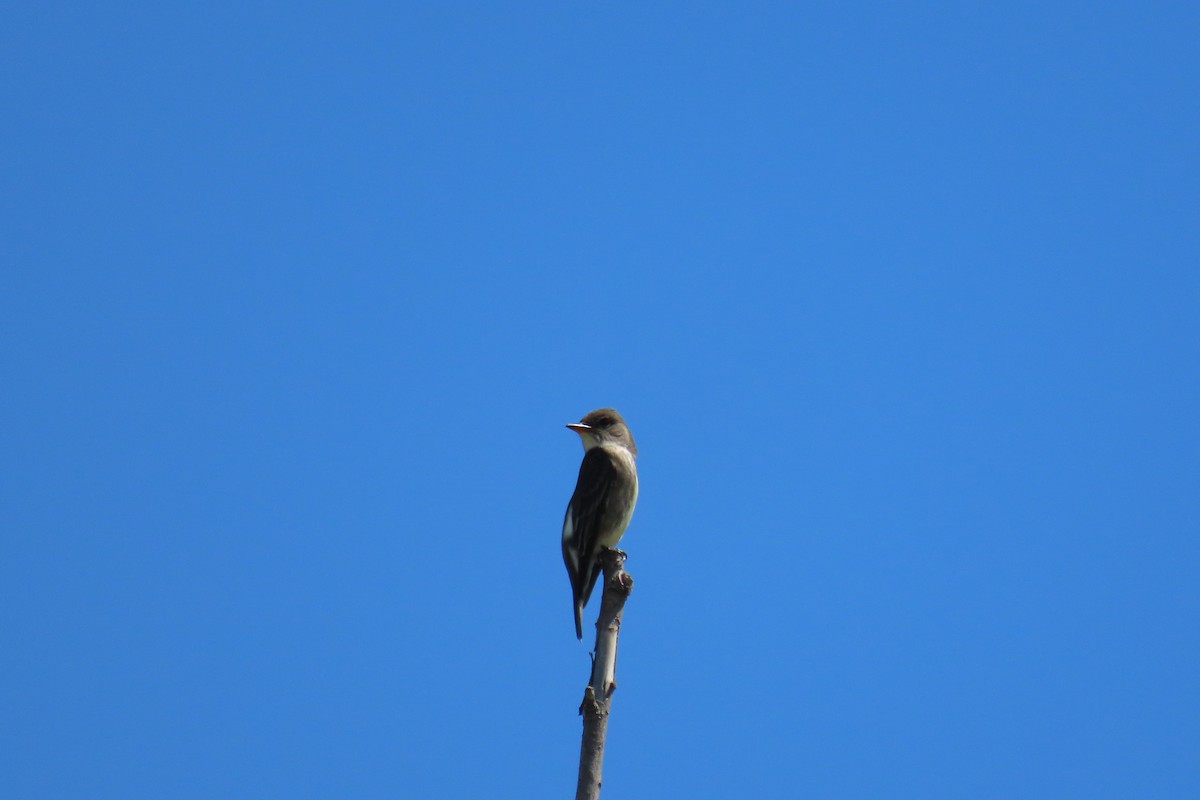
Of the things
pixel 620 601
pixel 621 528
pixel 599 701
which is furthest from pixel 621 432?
pixel 599 701

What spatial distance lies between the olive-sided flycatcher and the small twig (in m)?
2.55

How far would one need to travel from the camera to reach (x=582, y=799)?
501 cm

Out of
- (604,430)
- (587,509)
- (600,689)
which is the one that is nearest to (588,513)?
(587,509)

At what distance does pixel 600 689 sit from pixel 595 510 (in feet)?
13.7

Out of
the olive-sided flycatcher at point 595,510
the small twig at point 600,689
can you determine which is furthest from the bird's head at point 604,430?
the small twig at point 600,689

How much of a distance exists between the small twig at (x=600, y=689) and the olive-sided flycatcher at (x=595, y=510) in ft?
8.37

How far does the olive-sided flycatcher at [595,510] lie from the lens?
9281mm

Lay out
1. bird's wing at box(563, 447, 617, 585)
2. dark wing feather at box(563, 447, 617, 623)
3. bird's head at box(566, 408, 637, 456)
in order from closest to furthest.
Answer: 1. dark wing feather at box(563, 447, 617, 623)
2. bird's wing at box(563, 447, 617, 585)
3. bird's head at box(566, 408, 637, 456)

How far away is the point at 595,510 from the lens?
32.0ft

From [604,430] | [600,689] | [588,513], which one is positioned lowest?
[600,689]

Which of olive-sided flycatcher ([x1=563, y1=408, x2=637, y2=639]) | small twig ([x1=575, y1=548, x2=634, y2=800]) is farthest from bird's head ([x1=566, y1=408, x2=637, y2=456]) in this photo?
small twig ([x1=575, y1=548, x2=634, y2=800])

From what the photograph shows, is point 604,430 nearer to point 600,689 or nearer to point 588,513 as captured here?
point 588,513

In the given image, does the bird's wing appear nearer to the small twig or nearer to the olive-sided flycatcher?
the olive-sided flycatcher

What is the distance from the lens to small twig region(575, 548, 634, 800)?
5.15 m
